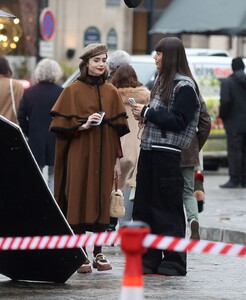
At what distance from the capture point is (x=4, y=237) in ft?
28.3

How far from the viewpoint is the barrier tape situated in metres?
6.31

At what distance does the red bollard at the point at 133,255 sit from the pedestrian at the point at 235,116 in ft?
44.5

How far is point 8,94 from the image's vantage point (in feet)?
47.6

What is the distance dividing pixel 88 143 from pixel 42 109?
386cm

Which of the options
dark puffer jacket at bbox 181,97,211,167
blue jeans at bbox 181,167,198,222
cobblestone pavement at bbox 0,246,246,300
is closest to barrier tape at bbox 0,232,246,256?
cobblestone pavement at bbox 0,246,246,300

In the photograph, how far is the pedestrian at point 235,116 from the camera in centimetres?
1925

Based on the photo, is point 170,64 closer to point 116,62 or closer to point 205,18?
point 116,62

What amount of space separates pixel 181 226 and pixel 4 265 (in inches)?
61.2

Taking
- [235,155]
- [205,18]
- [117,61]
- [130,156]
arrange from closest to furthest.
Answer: [130,156] → [117,61] → [235,155] → [205,18]

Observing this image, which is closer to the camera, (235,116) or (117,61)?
(117,61)

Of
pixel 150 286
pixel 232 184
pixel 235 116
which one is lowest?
pixel 232 184

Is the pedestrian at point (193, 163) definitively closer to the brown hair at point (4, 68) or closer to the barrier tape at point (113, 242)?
the brown hair at point (4, 68)

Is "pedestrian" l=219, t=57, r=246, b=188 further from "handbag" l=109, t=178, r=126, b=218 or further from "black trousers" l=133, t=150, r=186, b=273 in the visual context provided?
"black trousers" l=133, t=150, r=186, b=273

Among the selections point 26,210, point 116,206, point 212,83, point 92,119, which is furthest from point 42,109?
point 212,83
